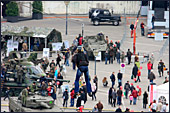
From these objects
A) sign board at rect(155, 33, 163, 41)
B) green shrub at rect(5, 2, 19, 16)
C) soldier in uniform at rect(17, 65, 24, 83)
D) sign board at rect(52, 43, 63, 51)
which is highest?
green shrub at rect(5, 2, 19, 16)

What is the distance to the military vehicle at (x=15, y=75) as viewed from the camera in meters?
44.0

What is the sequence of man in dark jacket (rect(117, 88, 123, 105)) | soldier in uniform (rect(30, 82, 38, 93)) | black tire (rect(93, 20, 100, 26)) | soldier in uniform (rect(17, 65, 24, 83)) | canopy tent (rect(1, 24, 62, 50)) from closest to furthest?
soldier in uniform (rect(30, 82, 38, 93)) → man in dark jacket (rect(117, 88, 123, 105)) → soldier in uniform (rect(17, 65, 24, 83)) → canopy tent (rect(1, 24, 62, 50)) → black tire (rect(93, 20, 100, 26))

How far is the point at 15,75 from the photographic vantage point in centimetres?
4416

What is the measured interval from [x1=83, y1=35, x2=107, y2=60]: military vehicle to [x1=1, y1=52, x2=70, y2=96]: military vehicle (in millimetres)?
10456

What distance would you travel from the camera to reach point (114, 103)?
42500mm

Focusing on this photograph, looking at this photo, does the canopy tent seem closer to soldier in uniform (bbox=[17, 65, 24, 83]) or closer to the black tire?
soldier in uniform (bbox=[17, 65, 24, 83])

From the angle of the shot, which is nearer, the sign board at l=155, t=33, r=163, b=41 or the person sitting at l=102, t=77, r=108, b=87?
the person sitting at l=102, t=77, r=108, b=87

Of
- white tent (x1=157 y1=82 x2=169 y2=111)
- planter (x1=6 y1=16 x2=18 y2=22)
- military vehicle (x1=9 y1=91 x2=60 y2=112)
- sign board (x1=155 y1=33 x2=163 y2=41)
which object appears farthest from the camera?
planter (x1=6 y1=16 x2=18 y2=22)

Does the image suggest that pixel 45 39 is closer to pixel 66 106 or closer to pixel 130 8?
pixel 66 106

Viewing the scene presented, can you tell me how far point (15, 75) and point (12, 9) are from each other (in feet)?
94.6

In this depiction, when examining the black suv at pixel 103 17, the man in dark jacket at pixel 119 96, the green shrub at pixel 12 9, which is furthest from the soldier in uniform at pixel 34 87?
the green shrub at pixel 12 9

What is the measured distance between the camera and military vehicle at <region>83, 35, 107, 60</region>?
181ft

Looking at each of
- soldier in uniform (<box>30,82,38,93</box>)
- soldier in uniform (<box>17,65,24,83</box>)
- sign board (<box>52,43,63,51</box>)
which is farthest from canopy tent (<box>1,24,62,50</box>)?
soldier in uniform (<box>30,82,38,93</box>)

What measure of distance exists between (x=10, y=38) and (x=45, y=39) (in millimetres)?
3360
